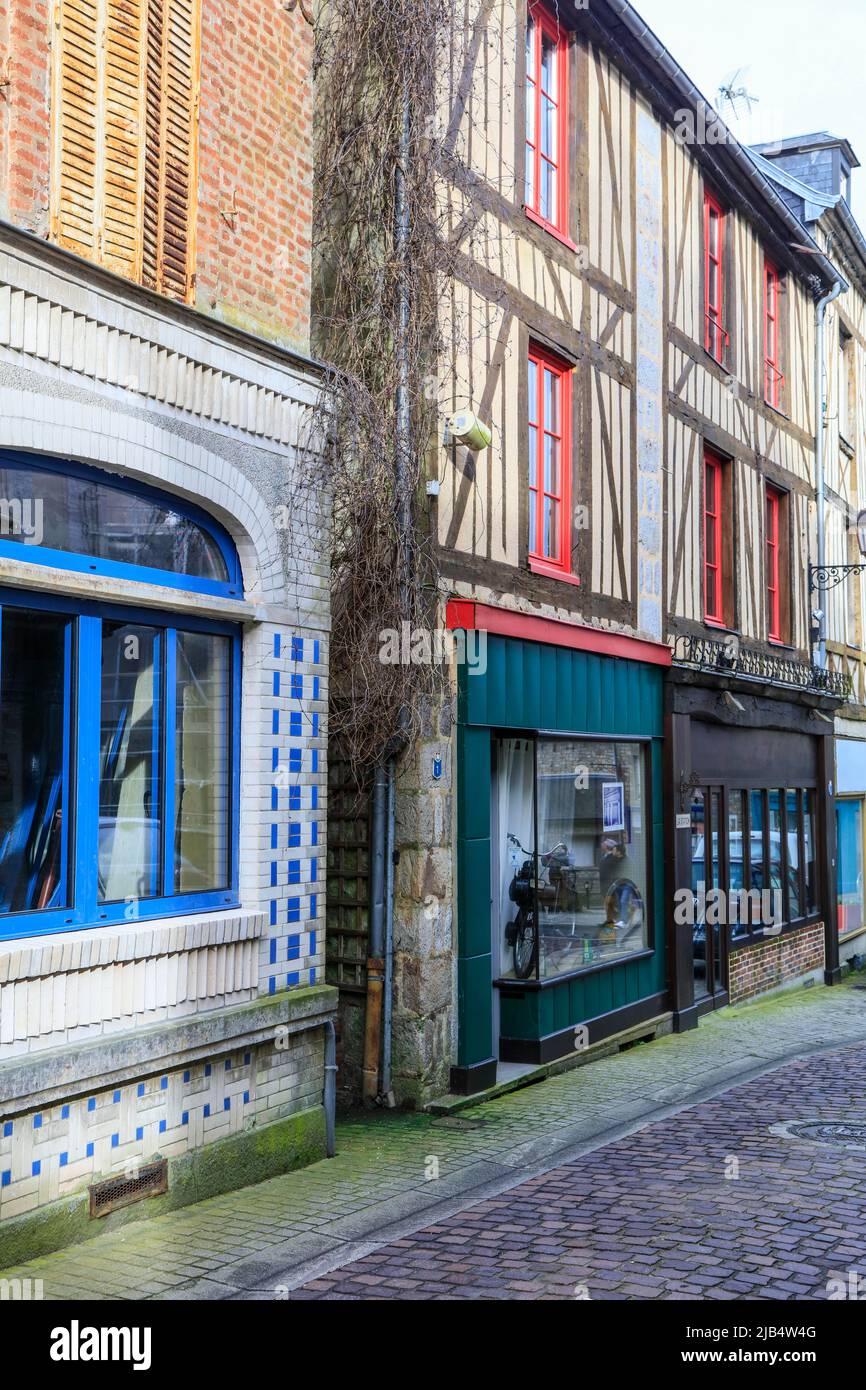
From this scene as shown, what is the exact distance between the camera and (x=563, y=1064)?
31.9 ft

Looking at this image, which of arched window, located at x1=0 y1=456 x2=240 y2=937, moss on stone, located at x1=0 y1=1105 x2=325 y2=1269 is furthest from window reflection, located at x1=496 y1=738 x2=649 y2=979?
arched window, located at x1=0 y1=456 x2=240 y2=937

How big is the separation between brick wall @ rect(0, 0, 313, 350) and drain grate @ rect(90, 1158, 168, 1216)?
3.93 m

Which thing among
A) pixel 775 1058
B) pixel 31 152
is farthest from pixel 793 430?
pixel 31 152

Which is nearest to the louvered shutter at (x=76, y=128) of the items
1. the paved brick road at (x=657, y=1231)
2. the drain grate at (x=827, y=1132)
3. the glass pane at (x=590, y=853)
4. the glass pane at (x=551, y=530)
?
the paved brick road at (x=657, y=1231)

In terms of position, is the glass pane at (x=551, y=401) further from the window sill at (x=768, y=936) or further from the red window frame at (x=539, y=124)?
the window sill at (x=768, y=936)

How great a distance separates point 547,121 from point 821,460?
8.11 m

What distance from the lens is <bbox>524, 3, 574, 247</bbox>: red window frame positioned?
10.1 metres

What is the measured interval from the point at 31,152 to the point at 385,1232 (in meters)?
4.73

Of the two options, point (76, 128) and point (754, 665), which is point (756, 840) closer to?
point (754, 665)

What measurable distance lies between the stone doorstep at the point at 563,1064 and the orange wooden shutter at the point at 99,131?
509cm

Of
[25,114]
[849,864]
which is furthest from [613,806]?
[849,864]

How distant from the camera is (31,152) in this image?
5.40 metres

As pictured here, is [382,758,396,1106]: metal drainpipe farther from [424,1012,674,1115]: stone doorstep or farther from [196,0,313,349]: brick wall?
[196,0,313,349]: brick wall

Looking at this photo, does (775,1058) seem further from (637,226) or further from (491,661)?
(637,226)
